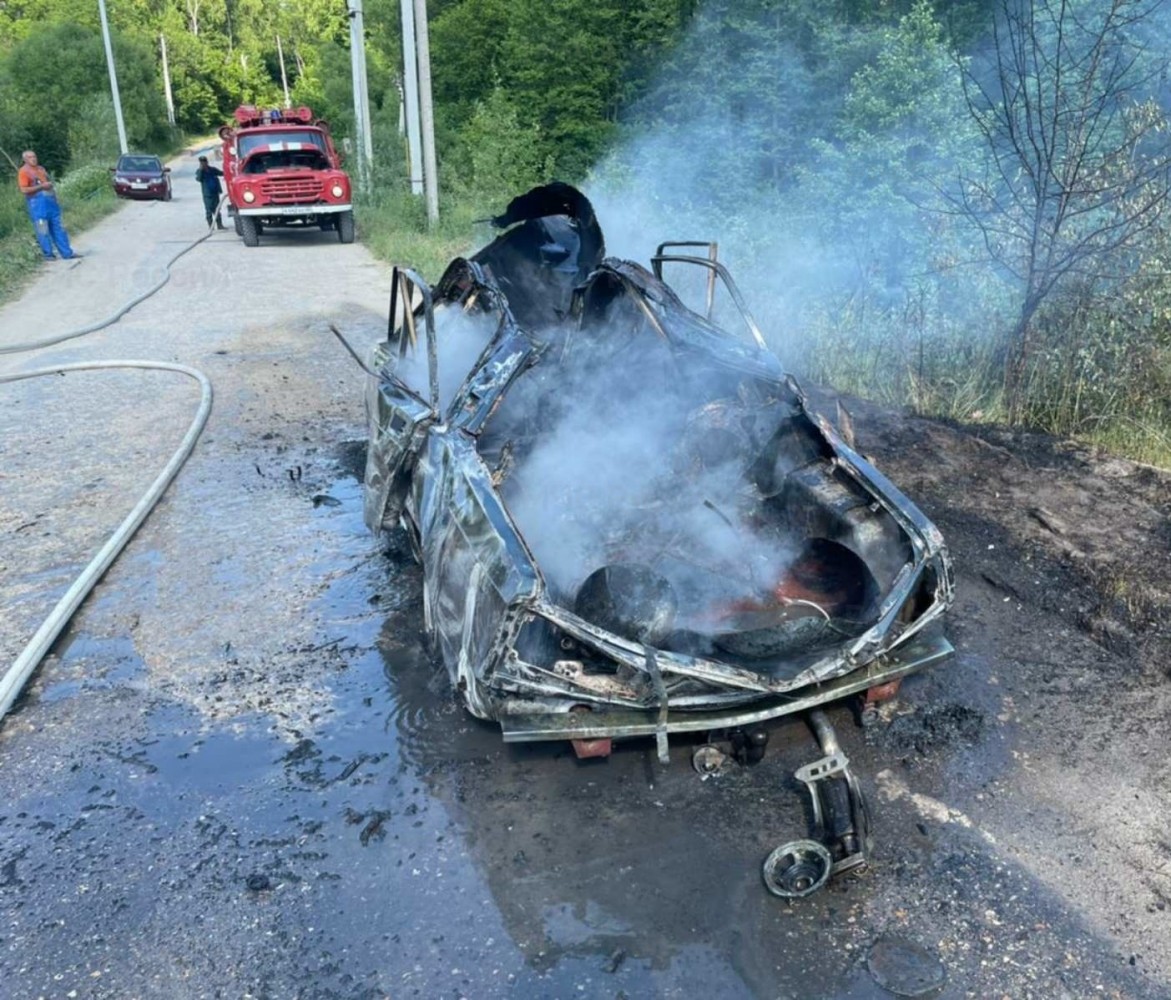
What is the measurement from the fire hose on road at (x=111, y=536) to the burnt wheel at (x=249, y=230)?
23.1 feet

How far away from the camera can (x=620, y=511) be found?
4766 millimetres

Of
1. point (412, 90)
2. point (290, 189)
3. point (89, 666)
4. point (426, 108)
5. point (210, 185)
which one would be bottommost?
point (89, 666)

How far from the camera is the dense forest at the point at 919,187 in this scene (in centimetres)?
663

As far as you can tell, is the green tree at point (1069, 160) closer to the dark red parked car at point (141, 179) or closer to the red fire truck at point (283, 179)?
the red fire truck at point (283, 179)

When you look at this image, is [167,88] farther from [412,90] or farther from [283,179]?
[412,90]

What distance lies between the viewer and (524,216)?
20.6 feet

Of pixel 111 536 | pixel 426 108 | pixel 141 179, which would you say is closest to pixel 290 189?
pixel 426 108

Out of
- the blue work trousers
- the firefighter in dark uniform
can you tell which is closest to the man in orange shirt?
the blue work trousers

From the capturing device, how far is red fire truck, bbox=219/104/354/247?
16.5 metres

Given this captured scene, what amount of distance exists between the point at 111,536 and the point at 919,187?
7.86m

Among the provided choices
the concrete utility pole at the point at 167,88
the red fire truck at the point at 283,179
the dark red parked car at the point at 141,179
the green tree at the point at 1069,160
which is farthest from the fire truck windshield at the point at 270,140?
the concrete utility pole at the point at 167,88

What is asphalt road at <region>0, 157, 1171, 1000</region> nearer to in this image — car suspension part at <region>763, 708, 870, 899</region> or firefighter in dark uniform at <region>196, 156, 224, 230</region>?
car suspension part at <region>763, 708, 870, 899</region>

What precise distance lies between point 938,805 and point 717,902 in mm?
950

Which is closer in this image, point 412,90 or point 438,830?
point 438,830
